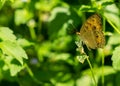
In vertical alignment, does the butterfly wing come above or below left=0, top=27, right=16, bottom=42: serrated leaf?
below

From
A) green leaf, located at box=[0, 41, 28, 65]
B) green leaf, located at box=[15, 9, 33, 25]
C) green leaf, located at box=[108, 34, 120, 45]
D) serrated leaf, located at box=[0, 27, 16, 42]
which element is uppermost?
green leaf, located at box=[15, 9, 33, 25]

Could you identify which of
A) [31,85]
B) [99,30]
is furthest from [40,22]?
[99,30]

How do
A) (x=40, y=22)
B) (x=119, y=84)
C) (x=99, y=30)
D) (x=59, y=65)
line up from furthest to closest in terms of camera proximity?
(x=40, y=22)
(x=59, y=65)
(x=119, y=84)
(x=99, y=30)

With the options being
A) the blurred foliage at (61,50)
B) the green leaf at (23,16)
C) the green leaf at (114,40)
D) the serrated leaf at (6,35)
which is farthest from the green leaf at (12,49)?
the green leaf at (23,16)

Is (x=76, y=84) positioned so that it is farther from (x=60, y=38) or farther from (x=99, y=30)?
(x=99, y=30)

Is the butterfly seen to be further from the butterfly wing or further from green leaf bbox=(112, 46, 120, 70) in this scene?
green leaf bbox=(112, 46, 120, 70)

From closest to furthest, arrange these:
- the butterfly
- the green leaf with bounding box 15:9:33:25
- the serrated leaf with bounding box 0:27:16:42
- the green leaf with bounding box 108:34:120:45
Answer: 1. the butterfly
2. the serrated leaf with bounding box 0:27:16:42
3. the green leaf with bounding box 108:34:120:45
4. the green leaf with bounding box 15:9:33:25

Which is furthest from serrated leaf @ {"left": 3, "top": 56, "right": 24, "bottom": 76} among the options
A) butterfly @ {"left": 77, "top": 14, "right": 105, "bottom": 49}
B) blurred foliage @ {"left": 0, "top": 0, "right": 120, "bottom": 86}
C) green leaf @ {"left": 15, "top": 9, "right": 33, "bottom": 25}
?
green leaf @ {"left": 15, "top": 9, "right": 33, "bottom": 25}

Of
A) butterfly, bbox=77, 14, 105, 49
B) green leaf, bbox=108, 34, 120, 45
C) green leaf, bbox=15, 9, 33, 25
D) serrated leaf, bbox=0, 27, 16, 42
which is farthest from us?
green leaf, bbox=15, 9, 33, 25

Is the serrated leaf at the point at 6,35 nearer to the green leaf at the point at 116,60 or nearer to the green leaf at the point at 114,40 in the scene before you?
the green leaf at the point at 116,60
